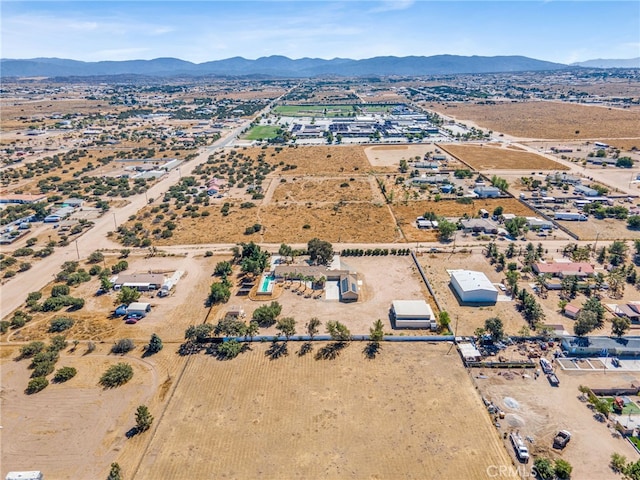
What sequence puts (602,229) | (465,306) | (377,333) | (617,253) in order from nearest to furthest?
(377,333) < (465,306) < (617,253) < (602,229)

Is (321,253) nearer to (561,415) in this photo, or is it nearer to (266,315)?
(266,315)

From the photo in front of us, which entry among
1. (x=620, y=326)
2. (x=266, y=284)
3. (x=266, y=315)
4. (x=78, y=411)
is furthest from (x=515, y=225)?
(x=78, y=411)

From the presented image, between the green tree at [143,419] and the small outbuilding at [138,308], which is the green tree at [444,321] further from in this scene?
the small outbuilding at [138,308]

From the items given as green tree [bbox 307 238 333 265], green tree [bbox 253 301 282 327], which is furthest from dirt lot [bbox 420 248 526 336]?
green tree [bbox 253 301 282 327]

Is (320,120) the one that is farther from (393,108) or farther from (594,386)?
(594,386)

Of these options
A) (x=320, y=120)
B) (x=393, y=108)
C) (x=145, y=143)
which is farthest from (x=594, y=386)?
(x=393, y=108)

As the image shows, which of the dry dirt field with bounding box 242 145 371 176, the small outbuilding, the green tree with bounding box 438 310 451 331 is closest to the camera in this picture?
the green tree with bounding box 438 310 451 331

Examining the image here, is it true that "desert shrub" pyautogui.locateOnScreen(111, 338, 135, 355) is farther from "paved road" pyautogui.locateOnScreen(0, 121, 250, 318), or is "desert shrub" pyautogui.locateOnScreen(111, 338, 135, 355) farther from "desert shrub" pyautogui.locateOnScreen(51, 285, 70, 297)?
"paved road" pyautogui.locateOnScreen(0, 121, 250, 318)

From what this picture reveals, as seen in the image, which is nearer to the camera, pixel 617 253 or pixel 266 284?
pixel 266 284
